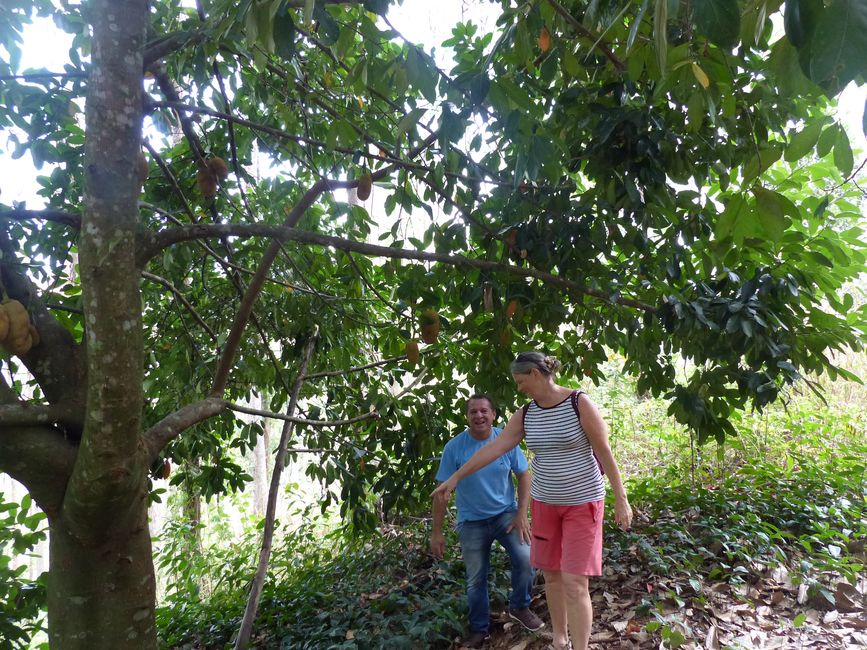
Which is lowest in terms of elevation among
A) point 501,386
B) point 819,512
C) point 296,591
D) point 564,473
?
point 296,591

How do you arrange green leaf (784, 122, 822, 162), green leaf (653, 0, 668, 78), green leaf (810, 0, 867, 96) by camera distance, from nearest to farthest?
green leaf (810, 0, 867, 96) → green leaf (653, 0, 668, 78) → green leaf (784, 122, 822, 162)

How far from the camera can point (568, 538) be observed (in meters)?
3.08

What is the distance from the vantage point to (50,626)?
82.6 inches

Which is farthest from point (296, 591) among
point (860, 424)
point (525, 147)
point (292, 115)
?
point (860, 424)

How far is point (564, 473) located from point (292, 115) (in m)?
2.22

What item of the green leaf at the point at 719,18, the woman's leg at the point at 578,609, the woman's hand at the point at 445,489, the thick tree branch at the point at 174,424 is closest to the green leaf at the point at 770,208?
the green leaf at the point at 719,18

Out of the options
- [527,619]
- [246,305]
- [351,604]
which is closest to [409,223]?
[246,305]

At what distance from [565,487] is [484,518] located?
936mm

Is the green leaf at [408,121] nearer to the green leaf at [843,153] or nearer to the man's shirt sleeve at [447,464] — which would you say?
the green leaf at [843,153]

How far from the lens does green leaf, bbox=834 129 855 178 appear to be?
110cm

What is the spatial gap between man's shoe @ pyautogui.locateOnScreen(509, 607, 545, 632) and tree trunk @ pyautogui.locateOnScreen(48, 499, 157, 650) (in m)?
2.30

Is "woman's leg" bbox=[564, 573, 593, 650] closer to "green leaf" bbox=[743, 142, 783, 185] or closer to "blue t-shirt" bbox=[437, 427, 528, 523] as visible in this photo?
"blue t-shirt" bbox=[437, 427, 528, 523]

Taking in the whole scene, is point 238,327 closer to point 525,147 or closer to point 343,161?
point 525,147

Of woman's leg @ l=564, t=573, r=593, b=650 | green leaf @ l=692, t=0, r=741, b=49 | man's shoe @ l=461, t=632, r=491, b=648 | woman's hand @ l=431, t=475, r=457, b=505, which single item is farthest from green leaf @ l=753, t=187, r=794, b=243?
man's shoe @ l=461, t=632, r=491, b=648
